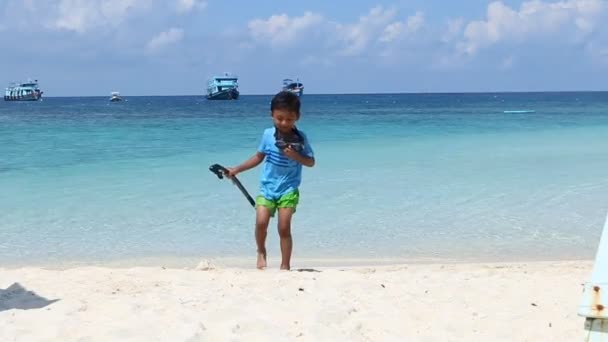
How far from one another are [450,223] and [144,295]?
502cm

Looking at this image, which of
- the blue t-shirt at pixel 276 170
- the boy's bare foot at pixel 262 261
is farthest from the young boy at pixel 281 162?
the boy's bare foot at pixel 262 261

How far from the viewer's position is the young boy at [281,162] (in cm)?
508

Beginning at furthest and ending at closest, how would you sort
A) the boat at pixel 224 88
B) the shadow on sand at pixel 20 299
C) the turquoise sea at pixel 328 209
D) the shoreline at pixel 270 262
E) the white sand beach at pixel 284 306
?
the boat at pixel 224 88 < the turquoise sea at pixel 328 209 < the shoreline at pixel 270 262 < the shadow on sand at pixel 20 299 < the white sand beach at pixel 284 306

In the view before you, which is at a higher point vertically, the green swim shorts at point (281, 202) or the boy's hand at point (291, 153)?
the boy's hand at point (291, 153)

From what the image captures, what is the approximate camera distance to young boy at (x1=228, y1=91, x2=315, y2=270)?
5.08 m

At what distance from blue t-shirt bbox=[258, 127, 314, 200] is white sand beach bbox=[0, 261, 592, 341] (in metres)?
0.60

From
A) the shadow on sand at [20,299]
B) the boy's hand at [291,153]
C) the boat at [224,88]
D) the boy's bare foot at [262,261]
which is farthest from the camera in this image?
the boat at [224,88]

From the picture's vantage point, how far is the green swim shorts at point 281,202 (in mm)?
5219

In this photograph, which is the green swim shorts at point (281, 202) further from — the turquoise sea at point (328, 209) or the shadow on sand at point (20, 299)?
the turquoise sea at point (328, 209)

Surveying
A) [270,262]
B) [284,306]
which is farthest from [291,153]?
[270,262]

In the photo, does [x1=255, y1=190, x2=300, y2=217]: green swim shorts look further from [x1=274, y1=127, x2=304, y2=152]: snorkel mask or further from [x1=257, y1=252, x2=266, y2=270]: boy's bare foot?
[x1=257, y1=252, x2=266, y2=270]: boy's bare foot

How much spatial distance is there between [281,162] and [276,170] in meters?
0.07

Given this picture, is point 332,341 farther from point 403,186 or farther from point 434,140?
point 434,140

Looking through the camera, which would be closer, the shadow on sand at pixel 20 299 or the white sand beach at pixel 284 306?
the white sand beach at pixel 284 306
